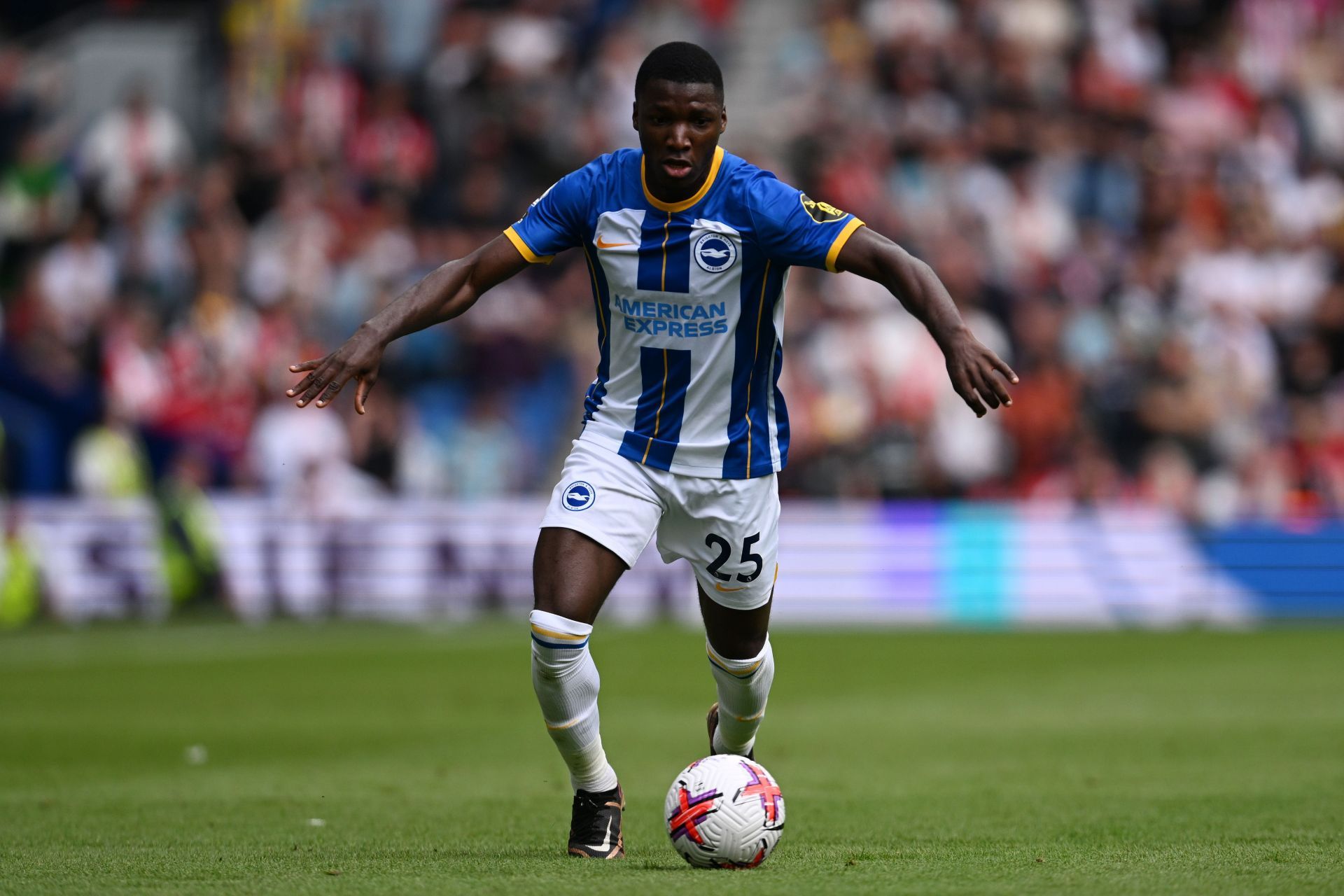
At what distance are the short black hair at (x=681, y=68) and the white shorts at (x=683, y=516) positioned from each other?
1423 millimetres

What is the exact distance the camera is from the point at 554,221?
23.3 feet

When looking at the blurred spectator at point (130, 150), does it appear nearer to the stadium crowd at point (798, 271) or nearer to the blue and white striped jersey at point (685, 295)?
the stadium crowd at point (798, 271)

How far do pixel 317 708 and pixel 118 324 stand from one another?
934 centimetres

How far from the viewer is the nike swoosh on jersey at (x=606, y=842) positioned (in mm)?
6852

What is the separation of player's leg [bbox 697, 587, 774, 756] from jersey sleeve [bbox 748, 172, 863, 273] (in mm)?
1419

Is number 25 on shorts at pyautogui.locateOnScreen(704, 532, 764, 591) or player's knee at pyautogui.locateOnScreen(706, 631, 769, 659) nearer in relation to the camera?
number 25 on shorts at pyautogui.locateOnScreen(704, 532, 764, 591)

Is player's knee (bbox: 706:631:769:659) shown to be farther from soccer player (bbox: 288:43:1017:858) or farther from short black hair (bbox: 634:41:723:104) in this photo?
short black hair (bbox: 634:41:723:104)

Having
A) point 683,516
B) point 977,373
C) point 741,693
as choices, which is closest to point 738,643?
point 741,693

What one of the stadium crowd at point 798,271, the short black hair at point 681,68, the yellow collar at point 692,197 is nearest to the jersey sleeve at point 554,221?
the yellow collar at point 692,197

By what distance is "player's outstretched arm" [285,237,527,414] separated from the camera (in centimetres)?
666

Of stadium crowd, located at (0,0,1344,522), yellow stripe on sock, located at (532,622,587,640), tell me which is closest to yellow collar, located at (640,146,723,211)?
yellow stripe on sock, located at (532,622,587,640)

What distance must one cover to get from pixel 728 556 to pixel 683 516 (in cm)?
24

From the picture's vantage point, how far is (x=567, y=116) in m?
23.2

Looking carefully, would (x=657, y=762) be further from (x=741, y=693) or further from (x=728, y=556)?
(x=728, y=556)
